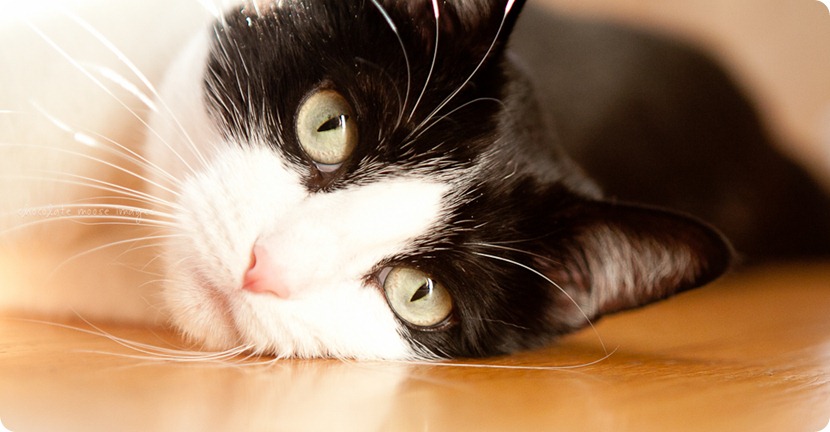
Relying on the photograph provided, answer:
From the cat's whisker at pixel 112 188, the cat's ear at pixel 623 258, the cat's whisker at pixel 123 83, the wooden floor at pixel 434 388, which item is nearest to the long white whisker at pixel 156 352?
the wooden floor at pixel 434 388

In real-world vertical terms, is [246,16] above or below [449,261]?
above

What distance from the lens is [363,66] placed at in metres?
0.68

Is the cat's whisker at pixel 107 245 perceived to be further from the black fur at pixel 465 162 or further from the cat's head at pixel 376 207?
the black fur at pixel 465 162

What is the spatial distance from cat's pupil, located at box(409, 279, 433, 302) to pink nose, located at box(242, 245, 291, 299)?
17 centimetres

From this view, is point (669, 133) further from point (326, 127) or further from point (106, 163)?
point (106, 163)

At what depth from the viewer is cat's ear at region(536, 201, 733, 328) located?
0.73 meters

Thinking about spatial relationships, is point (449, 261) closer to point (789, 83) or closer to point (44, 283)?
point (44, 283)

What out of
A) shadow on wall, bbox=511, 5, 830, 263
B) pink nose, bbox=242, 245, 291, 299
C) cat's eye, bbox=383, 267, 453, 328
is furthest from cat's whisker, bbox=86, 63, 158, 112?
shadow on wall, bbox=511, 5, 830, 263

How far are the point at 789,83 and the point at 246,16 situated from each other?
2.44 ft

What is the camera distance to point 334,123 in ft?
2.18

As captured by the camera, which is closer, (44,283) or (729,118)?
(44,283)

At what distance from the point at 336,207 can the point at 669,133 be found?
590 millimetres

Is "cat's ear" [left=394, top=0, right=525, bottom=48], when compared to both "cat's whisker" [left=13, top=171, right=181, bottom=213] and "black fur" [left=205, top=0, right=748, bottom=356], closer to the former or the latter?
"black fur" [left=205, top=0, right=748, bottom=356]

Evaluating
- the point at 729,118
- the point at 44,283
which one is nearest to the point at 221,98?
the point at 44,283
